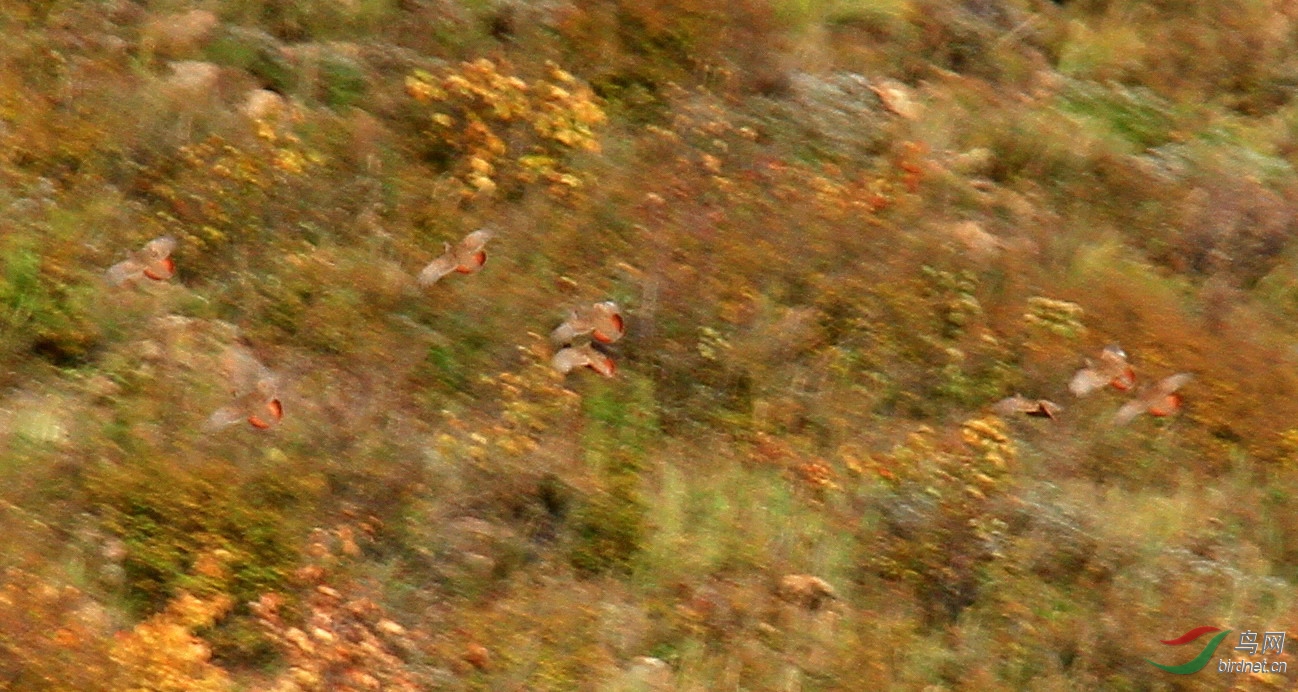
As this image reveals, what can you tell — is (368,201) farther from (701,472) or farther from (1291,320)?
(1291,320)

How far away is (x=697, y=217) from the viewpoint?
7746 millimetres

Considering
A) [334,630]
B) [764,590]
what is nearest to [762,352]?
[764,590]

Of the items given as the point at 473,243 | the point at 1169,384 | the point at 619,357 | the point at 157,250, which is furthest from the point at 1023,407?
the point at 157,250

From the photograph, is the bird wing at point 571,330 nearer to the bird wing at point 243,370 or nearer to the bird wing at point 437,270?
the bird wing at point 437,270

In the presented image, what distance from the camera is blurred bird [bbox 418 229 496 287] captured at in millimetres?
7055

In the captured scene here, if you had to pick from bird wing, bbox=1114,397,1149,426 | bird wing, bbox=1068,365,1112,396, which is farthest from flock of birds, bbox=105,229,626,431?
bird wing, bbox=1114,397,1149,426

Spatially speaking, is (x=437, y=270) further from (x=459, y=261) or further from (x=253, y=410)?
(x=253, y=410)

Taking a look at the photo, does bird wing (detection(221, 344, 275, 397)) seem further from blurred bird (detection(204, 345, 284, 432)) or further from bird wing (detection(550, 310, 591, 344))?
bird wing (detection(550, 310, 591, 344))

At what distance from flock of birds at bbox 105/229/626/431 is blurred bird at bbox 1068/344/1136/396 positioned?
7.55 feet

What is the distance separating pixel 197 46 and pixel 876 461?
4.03 metres

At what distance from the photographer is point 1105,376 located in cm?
754

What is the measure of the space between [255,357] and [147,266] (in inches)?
24.9

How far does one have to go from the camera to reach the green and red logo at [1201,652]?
6281mm

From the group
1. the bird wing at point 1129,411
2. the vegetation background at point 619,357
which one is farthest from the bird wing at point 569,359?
the bird wing at point 1129,411
